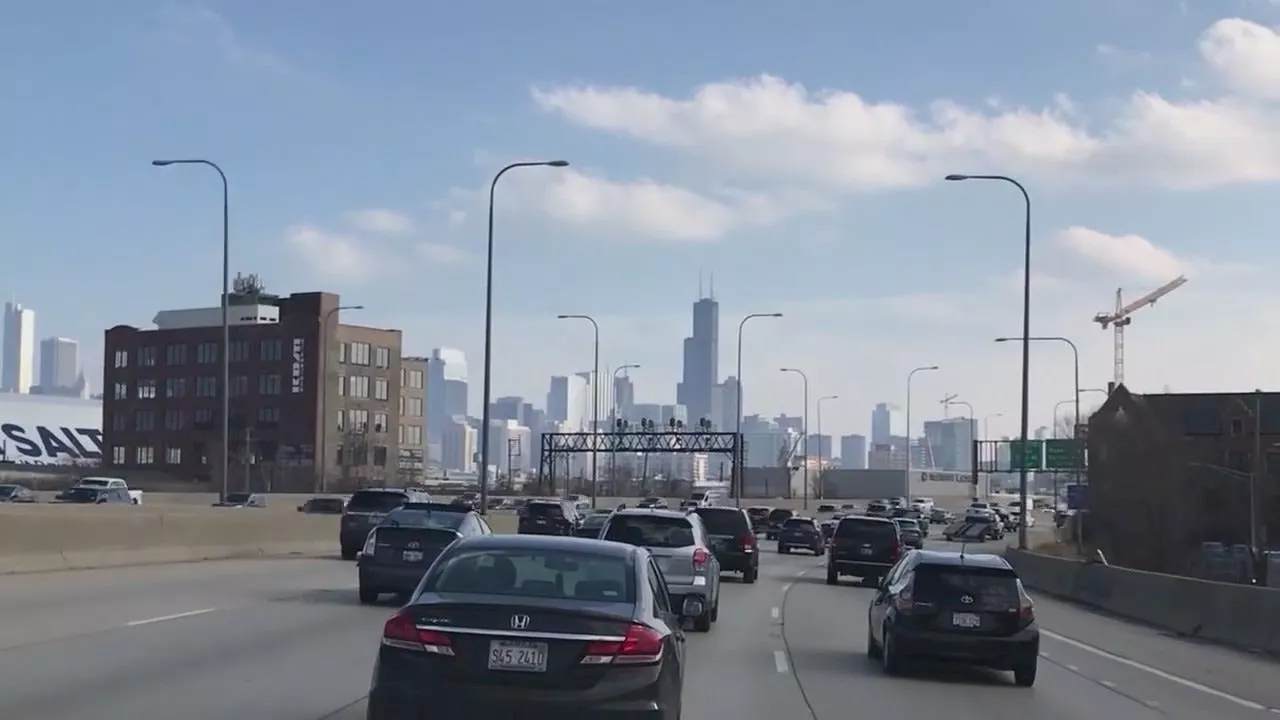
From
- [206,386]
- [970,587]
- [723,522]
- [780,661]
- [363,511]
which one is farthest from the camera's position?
[206,386]

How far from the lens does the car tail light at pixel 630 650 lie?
9109mm

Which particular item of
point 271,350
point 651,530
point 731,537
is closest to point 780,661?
point 651,530

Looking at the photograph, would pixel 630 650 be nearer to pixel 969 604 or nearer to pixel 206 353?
pixel 969 604

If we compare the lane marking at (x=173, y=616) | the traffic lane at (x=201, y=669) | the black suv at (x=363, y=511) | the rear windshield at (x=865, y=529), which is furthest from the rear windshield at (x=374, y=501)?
the traffic lane at (x=201, y=669)

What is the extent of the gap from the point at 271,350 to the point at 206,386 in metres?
6.79

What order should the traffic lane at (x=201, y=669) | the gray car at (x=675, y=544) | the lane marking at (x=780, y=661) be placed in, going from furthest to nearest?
the gray car at (x=675, y=544) < the lane marking at (x=780, y=661) < the traffic lane at (x=201, y=669)

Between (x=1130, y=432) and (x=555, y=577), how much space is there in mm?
80518

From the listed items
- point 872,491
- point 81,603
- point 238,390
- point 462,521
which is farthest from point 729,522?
point 872,491

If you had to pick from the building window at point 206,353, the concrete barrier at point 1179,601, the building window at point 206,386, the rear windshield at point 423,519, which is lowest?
the concrete barrier at point 1179,601

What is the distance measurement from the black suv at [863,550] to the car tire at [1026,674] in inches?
818

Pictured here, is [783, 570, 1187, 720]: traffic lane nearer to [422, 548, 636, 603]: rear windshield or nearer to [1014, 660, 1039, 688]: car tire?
[1014, 660, 1039, 688]: car tire

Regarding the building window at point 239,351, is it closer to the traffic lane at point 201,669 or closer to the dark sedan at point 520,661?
the traffic lane at point 201,669

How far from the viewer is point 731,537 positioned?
1398 inches

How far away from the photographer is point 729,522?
35.7 metres
